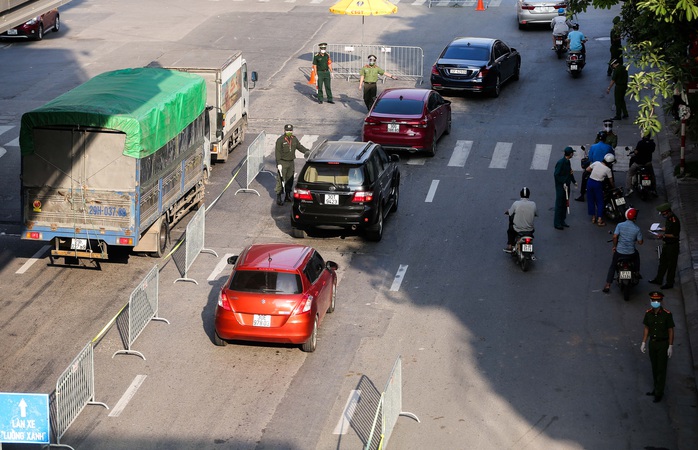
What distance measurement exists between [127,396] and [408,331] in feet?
16.3

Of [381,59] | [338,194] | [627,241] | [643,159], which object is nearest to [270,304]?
[338,194]

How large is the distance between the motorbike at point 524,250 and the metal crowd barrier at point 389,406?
664cm

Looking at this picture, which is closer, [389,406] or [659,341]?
[389,406]

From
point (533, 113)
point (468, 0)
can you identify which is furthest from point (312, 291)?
point (468, 0)

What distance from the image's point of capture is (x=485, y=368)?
17.0 m

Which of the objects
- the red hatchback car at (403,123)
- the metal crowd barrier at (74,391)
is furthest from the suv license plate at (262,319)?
the red hatchback car at (403,123)

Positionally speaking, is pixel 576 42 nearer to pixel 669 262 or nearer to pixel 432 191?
pixel 432 191

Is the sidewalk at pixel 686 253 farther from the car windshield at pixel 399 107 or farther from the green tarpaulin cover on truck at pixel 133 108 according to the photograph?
the green tarpaulin cover on truck at pixel 133 108

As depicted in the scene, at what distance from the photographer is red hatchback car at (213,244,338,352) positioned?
659 inches

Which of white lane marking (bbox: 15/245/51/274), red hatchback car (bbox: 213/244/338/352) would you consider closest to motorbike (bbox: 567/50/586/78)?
Result: white lane marking (bbox: 15/245/51/274)

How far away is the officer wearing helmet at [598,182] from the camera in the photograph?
2367 cm

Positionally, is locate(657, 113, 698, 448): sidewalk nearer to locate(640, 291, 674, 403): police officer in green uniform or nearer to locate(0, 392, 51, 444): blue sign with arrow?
locate(640, 291, 674, 403): police officer in green uniform

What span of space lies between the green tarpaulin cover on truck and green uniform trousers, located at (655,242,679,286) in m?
9.55

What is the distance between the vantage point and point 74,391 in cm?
1468
